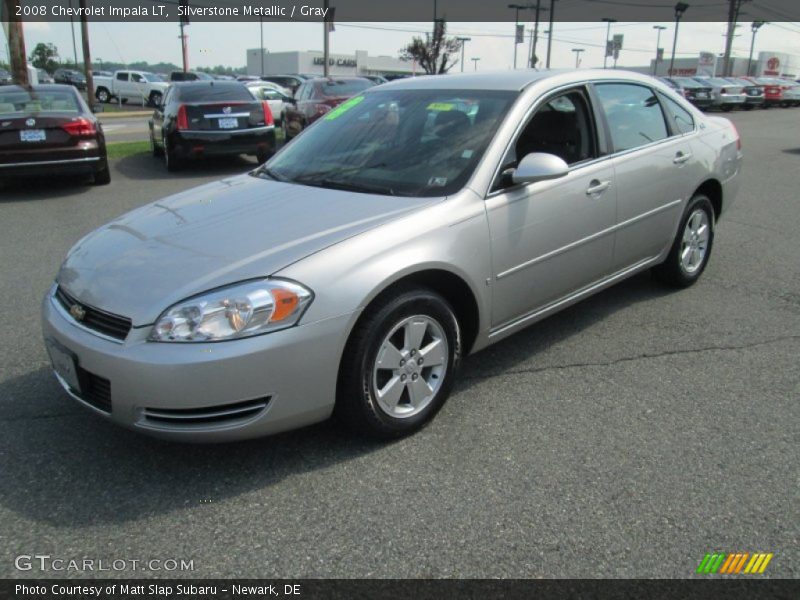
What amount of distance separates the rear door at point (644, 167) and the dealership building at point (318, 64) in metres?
79.2

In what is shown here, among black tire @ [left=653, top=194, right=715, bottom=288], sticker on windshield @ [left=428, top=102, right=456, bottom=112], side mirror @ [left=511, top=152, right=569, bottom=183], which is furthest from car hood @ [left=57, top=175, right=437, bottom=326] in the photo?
black tire @ [left=653, top=194, right=715, bottom=288]

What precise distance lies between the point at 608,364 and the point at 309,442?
1.84 meters

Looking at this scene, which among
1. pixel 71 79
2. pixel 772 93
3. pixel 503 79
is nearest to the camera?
pixel 503 79

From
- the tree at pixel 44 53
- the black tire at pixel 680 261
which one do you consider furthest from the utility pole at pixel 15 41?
the tree at pixel 44 53

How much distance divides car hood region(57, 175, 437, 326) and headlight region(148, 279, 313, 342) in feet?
0.17

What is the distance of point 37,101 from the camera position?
9539mm

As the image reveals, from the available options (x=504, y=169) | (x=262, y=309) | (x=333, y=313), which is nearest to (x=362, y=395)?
(x=333, y=313)

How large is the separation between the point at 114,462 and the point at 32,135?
747 centimetres

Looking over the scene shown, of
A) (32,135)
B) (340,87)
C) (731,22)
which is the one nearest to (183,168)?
(32,135)

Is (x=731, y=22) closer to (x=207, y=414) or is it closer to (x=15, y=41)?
(x=15, y=41)

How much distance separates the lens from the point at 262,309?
8.87ft

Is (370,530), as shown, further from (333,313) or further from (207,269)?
(207,269)

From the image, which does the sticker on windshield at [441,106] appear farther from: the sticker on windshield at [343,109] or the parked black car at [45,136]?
the parked black car at [45,136]

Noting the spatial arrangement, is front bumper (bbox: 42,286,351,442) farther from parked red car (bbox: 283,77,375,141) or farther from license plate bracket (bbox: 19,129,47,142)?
parked red car (bbox: 283,77,375,141)
